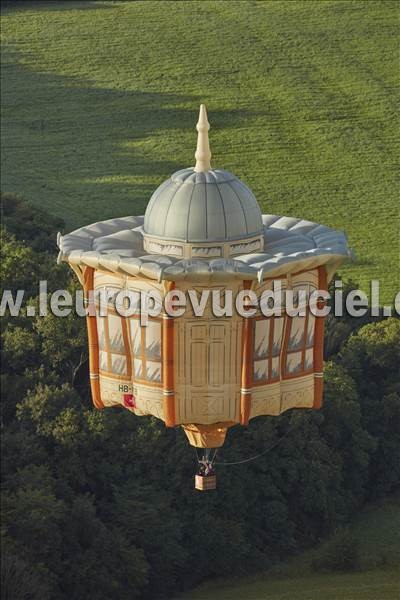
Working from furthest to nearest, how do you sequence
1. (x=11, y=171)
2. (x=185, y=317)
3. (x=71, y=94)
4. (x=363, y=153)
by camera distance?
(x=71, y=94) → (x=11, y=171) → (x=363, y=153) → (x=185, y=317)

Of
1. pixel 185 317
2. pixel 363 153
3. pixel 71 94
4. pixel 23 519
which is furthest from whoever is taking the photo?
pixel 71 94

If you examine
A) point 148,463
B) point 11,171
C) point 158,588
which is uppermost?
point 11,171

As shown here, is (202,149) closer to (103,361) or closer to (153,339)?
(153,339)

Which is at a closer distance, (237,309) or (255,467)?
(237,309)

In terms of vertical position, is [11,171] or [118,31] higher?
[118,31]

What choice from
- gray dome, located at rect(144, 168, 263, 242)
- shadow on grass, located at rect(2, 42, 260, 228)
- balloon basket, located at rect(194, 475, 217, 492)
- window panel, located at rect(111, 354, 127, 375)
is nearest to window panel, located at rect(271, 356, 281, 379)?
gray dome, located at rect(144, 168, 263, 242)

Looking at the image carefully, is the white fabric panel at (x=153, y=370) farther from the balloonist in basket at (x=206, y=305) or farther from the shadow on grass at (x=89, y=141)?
the shadow on grass at (x=89, y=141)

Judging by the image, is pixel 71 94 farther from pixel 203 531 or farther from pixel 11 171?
pixel 203 531

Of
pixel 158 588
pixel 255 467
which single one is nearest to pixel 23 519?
pixel 158 588
